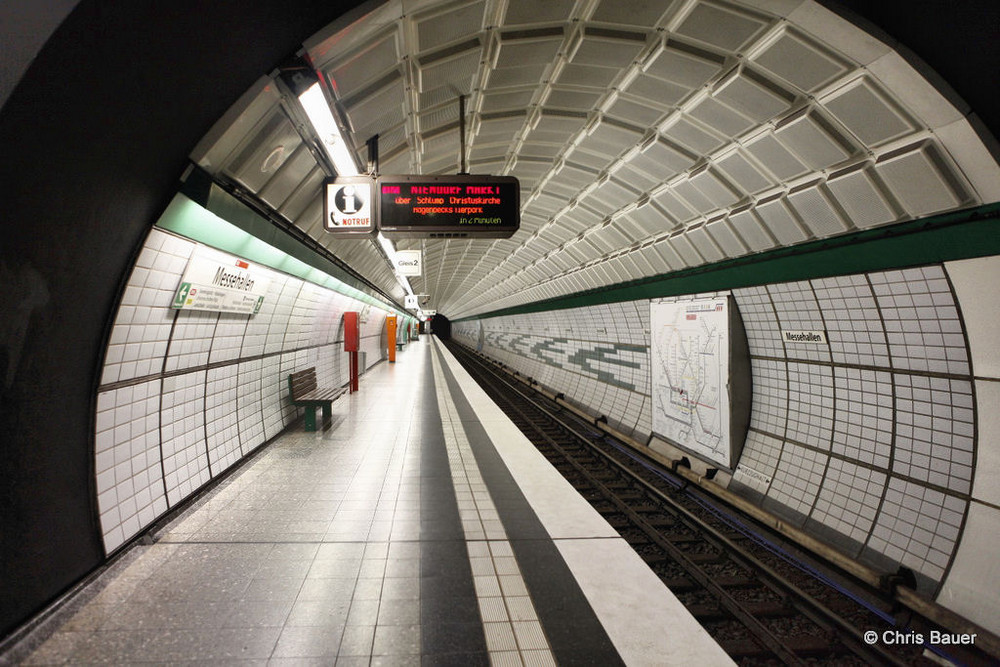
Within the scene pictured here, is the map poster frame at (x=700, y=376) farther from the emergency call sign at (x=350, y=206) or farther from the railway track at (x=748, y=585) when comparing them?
the emergency call sign at (x=350, y=206)

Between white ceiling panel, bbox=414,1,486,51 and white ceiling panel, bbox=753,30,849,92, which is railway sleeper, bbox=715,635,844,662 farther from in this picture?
white ceiling panel, bbox=414,1,486,51

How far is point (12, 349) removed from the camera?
7.23ft

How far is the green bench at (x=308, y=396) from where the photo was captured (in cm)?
721

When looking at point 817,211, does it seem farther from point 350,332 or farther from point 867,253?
point 350,332

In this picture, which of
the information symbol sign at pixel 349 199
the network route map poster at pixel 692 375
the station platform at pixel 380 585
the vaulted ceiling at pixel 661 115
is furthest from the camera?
the network route map poster at pixel 692 375

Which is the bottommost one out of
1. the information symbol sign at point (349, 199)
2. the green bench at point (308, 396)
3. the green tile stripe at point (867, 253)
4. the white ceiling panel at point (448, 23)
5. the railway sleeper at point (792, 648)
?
the railway sleeper at point (792, 648)

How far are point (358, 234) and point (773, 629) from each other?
5.14 metres

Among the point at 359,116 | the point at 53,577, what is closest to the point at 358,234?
the point at 359,116

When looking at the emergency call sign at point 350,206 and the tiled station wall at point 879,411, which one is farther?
the emergency call sign at point 350,206

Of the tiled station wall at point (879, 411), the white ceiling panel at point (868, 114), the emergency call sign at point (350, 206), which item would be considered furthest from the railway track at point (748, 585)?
the emergency call sign at point (350, 206)

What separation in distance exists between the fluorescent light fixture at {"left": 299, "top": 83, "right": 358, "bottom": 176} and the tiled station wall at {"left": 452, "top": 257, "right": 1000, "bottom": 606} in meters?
4.97

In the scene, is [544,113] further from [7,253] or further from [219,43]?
[7,253]

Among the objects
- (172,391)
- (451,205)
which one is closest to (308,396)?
(172,391)

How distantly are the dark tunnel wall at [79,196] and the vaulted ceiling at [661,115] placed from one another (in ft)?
1.05
